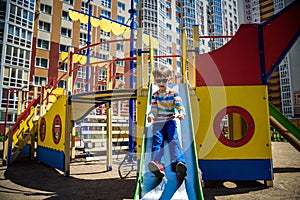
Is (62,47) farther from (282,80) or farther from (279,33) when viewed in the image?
(282,80)

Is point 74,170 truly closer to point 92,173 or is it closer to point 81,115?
point 92,173

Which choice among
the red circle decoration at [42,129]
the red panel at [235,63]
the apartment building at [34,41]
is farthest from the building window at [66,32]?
the red panel at [235,63]

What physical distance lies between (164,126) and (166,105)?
38cm

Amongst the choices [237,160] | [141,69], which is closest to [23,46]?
[141,69]

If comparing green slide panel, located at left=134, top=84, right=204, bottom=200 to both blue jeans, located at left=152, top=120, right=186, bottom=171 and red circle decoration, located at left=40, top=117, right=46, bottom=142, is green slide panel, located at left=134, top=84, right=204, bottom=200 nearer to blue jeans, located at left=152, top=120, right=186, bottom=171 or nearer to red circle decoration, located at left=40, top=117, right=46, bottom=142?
blue jeans, located at left=152, top=120, right=186, bottom=171

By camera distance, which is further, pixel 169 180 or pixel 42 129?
pixel 42 129

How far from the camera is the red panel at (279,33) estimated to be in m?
4.64

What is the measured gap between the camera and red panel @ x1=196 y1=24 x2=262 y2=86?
5027 millimetres

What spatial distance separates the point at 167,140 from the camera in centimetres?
367

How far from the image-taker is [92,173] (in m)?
7.02

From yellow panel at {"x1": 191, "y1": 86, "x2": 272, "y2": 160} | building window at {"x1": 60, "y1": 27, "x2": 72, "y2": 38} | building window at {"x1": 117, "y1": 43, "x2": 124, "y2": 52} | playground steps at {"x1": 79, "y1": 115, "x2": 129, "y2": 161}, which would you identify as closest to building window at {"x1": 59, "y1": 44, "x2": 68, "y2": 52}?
building window at {"x1": 60, "y1": 27, "x2": 72, "y2": 38}

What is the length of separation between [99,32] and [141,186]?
2942cm

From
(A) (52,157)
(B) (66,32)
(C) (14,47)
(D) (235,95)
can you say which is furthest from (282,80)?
(A) (52,157)

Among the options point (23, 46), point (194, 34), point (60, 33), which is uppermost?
point (60, 33)
